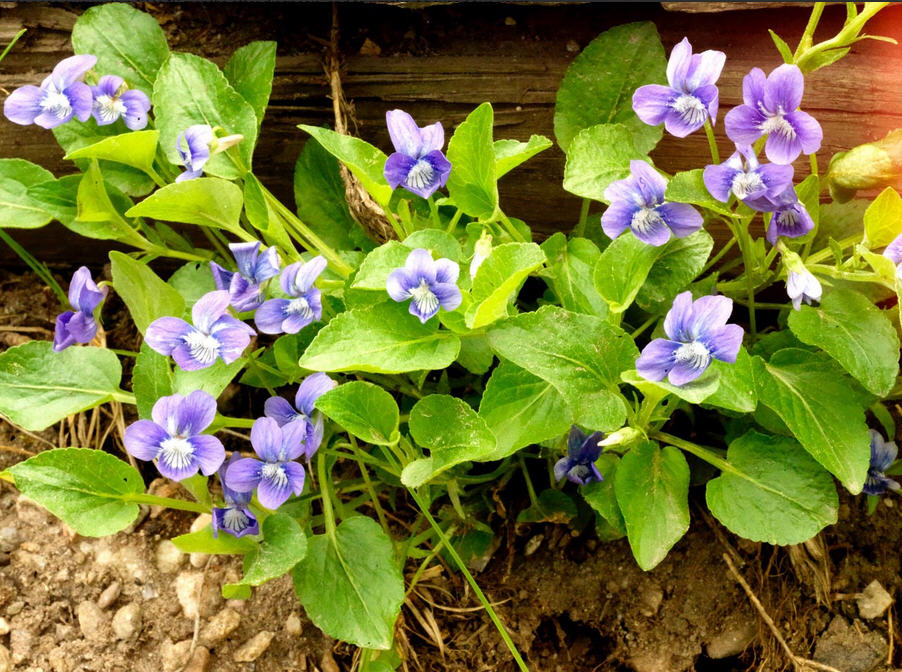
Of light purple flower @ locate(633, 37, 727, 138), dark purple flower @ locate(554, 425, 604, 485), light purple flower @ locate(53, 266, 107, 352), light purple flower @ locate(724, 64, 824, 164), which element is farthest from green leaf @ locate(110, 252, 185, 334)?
light purple flower @ locate(724, 64, 824, 164)

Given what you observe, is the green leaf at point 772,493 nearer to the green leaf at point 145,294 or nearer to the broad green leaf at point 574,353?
the broad green leaf at point 574,353

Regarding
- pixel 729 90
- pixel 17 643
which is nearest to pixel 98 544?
pixel 17 643

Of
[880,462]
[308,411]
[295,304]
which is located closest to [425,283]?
[295,304]

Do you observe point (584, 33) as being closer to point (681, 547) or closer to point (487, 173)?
point (487, 173)

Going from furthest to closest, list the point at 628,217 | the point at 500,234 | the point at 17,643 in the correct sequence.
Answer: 1. the point at 17,643
2. the point at 500,234
3. the point at 628,217

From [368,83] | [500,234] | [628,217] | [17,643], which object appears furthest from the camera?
[368,83]

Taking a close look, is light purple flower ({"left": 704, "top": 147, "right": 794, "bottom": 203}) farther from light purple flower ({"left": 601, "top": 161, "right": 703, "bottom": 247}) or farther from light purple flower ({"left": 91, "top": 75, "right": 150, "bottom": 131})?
light purple flower ({"left": 91, "top": 75, "right": 150, "bottom": 131})

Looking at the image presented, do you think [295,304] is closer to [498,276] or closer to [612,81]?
[498,276]

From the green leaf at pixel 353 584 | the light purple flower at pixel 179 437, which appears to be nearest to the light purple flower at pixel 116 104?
the light purple flower at pixel 179 437
